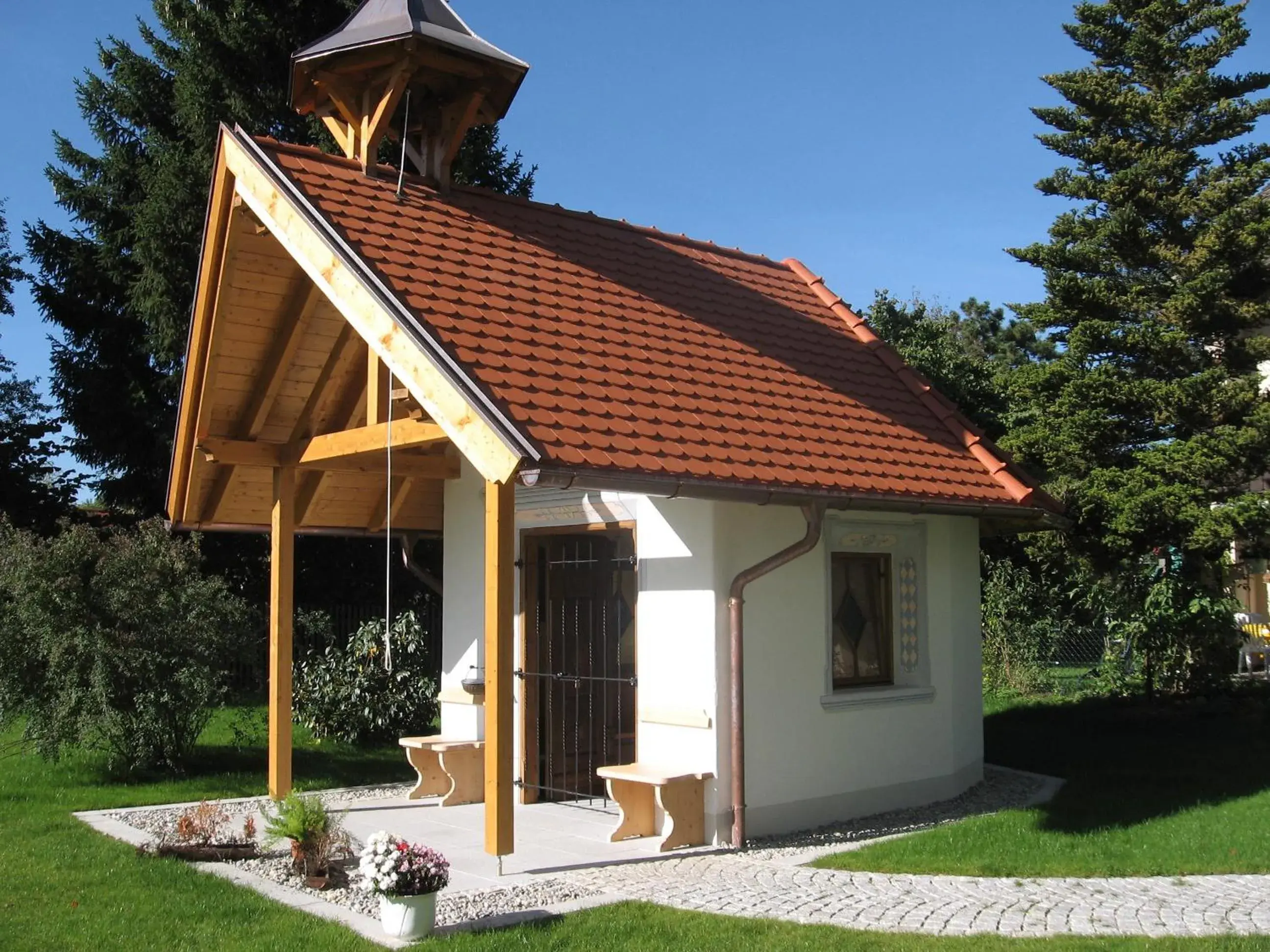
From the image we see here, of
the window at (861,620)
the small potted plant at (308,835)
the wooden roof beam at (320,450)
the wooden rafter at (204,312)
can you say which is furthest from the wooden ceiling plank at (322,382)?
the window at (861,620)

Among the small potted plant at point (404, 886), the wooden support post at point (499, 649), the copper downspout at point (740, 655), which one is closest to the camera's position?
the small potted plant at point (404, 886)

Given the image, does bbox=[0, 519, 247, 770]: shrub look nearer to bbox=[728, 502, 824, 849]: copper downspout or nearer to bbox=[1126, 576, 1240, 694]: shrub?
bbox=[728, 502, 824, 849]: copper downspout

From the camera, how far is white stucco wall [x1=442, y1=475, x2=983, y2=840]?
8.77m

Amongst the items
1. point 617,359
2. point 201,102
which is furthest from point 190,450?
point 201,102

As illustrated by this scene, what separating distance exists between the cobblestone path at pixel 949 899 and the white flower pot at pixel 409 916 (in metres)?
1.33

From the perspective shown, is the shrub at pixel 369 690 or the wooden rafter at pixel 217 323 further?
the shrub at pixel 369 690

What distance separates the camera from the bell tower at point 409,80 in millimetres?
9430

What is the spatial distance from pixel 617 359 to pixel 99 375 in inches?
605

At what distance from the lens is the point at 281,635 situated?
408 inches

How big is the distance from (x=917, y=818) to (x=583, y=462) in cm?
469

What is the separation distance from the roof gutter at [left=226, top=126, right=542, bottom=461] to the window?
13.4 ft

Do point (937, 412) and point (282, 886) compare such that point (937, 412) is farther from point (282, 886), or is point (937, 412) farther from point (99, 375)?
point (99, 375)

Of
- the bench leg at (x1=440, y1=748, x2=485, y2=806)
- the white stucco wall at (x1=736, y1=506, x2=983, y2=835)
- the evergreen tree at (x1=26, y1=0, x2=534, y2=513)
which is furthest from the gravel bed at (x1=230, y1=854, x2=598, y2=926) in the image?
the evergreen tree at (x1=26, y1=0, x2=534, y2=513)

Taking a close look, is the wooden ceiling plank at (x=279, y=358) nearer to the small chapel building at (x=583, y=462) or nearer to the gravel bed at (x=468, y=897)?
the small chapel building at (x=583, y=462)
